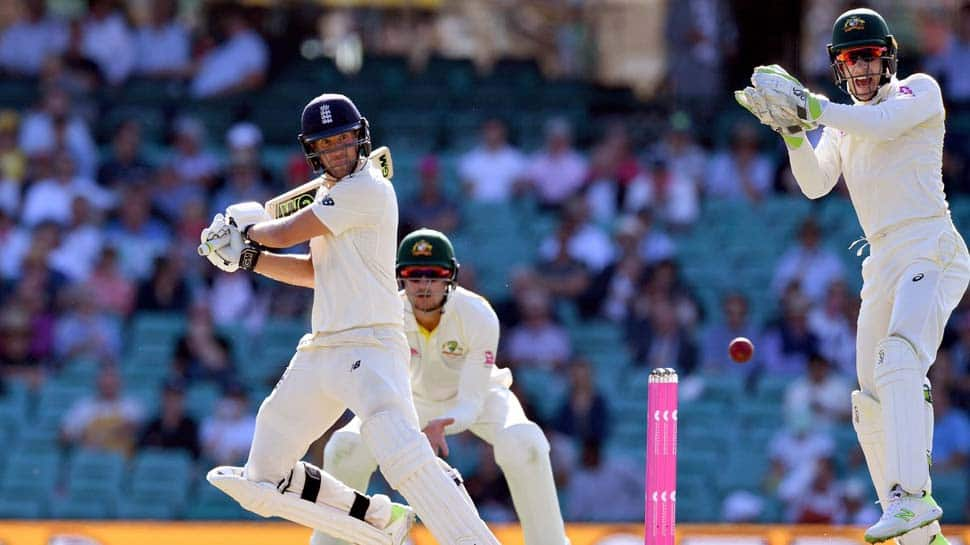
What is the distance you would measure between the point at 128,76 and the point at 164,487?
432 centimetres

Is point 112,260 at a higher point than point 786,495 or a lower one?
higher

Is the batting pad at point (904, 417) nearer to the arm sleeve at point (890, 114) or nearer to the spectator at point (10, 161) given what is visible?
the arm sleeve at point (890, 114)

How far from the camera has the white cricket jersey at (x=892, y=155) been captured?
7465mm

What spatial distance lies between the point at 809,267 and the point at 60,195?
5.62 metres

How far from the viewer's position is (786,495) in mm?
12344

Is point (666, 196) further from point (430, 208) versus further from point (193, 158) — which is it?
point (193, 158)

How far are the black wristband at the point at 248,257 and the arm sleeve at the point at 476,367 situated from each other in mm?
1291

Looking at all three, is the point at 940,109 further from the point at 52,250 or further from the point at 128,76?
the point at 128,76

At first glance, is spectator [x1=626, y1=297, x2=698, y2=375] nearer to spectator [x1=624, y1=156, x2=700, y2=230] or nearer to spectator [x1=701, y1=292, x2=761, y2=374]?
spectator [x1=701, y1=292, x2=761, y2=374]

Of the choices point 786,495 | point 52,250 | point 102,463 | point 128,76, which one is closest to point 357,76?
point 128,76

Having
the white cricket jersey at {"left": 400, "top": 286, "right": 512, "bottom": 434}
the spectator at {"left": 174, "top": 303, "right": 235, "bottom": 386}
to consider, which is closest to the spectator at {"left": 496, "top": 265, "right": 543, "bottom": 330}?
the spectator at {"left": 174, "top": 303, "right": 235, "bottom": 386}

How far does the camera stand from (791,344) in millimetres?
13086

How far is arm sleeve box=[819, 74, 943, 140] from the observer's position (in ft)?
24.3

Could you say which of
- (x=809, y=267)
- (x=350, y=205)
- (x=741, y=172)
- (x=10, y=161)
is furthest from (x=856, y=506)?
(x=10, y=161)
